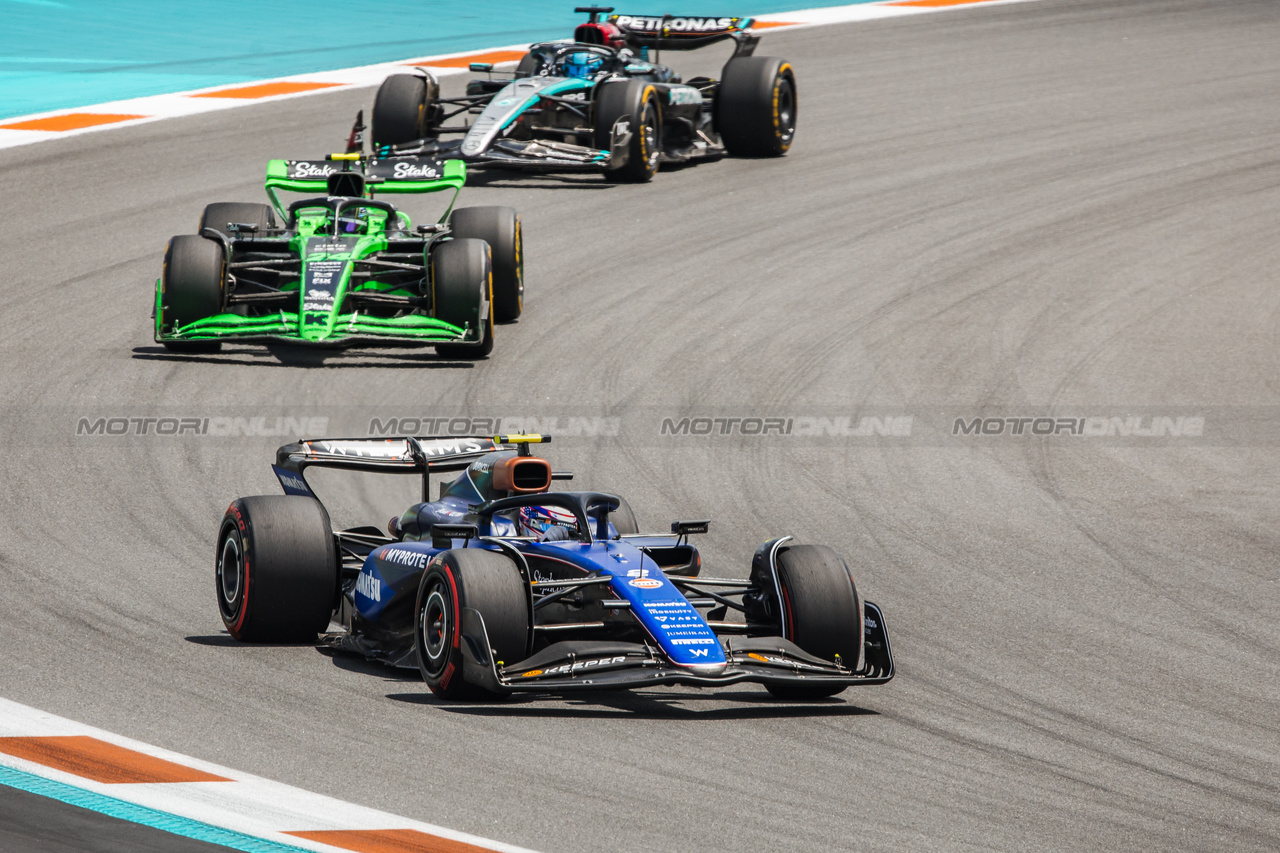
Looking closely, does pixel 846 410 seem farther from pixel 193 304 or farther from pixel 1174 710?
pixel 1174 710

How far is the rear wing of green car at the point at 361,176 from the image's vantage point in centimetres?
1480

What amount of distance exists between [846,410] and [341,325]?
4081mm

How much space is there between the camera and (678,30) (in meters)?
21.0

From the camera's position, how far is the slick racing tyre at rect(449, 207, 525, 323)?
48.7 ft

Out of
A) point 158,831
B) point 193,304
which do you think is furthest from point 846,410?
point 158,831

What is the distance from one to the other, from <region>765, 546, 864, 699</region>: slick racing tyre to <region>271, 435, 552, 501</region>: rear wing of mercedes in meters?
1.75

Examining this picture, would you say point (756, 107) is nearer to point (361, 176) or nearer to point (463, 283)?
point (361, 176)

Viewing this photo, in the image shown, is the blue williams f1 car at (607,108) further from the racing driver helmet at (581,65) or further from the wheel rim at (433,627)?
the wheel rim at (433,627)

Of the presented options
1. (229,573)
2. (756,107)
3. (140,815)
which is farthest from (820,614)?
(756,107)

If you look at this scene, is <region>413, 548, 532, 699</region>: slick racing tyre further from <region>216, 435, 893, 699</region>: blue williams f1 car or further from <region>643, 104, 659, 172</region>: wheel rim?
<region>643, 104, 659, 172</region>: wheel rim

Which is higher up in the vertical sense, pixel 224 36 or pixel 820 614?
pixel 224 36

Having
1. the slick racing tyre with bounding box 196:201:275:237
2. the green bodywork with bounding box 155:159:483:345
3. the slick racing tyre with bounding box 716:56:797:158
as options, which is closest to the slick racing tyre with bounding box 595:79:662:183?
the slick racing tyre with bounding box 716:56:797:158

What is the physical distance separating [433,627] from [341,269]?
7.11m

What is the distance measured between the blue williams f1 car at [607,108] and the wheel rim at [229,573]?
1067 cm
